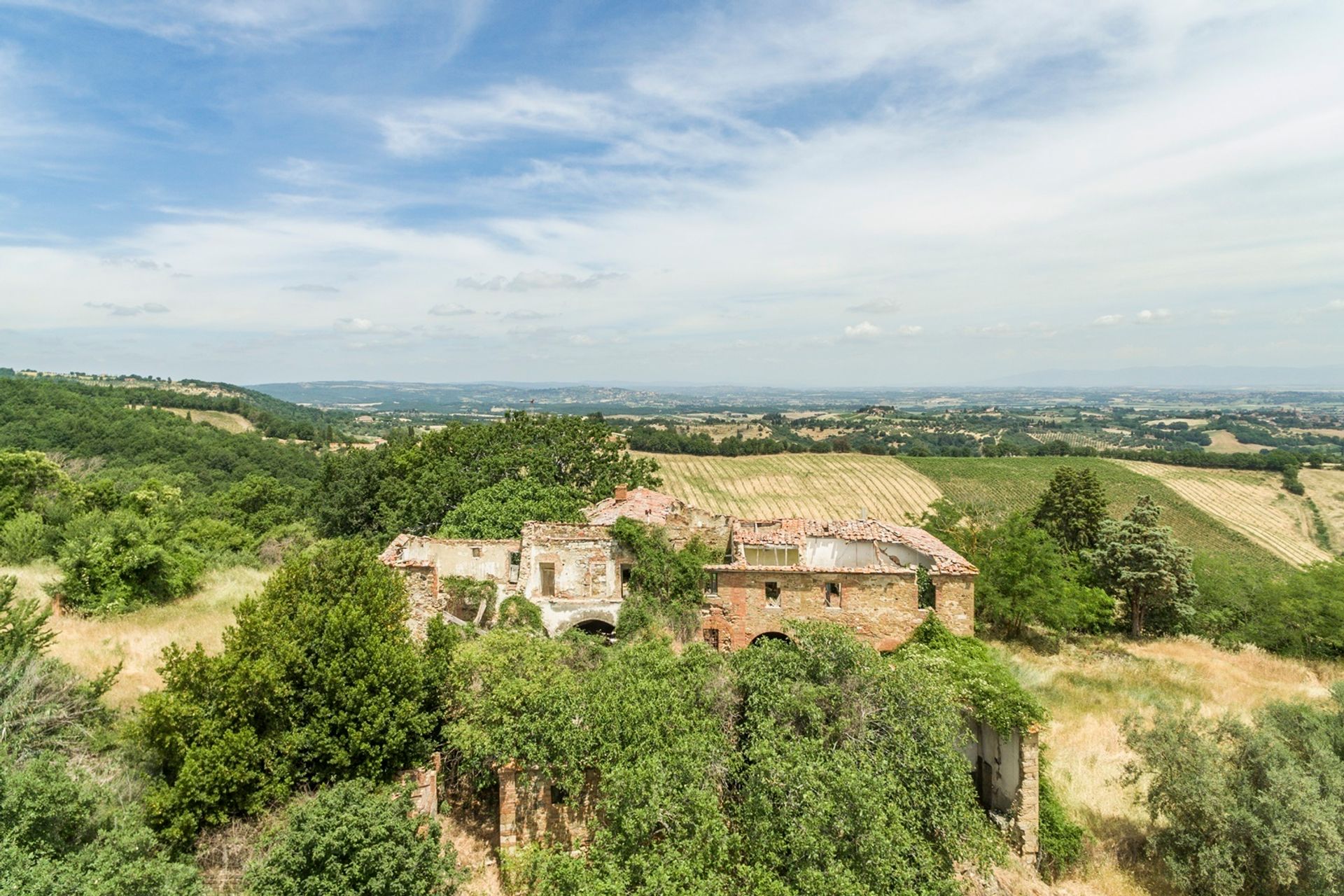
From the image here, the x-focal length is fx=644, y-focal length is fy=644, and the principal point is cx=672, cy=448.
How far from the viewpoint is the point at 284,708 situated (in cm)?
1292

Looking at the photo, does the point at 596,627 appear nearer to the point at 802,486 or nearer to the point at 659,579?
the point at 659,579

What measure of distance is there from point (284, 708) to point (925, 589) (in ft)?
61.8

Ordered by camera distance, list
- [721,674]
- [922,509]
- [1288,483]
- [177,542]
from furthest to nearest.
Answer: [1288,483] < [922,509] < [177,542] < [721,674]

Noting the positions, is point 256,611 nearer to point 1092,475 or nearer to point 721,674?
point 721,674

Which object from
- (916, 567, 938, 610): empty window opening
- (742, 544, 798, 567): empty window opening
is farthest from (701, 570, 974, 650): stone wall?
(742, 544, 798, 567): empty window opening

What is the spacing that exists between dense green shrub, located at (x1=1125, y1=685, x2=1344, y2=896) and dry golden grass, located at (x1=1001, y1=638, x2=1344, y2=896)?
1.15 metres

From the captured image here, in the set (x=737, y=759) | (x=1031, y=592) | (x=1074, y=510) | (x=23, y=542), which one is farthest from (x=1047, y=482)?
(x=23, y=542)

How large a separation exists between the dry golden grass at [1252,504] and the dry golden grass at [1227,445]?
54516 millimetres

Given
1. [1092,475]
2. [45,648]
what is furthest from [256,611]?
[1092,475]

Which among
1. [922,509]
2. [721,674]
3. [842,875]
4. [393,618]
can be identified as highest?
[393,618]

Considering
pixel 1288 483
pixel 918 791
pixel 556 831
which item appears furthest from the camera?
pixel 1288 483

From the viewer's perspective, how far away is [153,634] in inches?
742

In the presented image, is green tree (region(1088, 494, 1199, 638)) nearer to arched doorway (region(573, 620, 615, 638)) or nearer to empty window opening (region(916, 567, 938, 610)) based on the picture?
empty window opening (region(916, 567, 938, 610))

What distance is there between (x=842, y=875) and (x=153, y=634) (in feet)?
65.2
